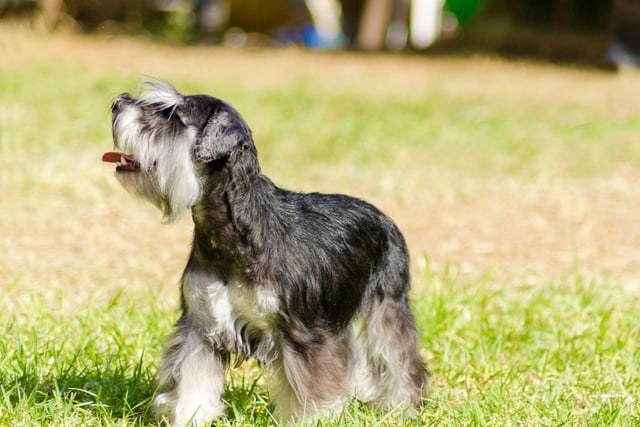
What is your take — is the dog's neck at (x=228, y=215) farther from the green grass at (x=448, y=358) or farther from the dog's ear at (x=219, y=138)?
the green grass at (x=448, y=358)

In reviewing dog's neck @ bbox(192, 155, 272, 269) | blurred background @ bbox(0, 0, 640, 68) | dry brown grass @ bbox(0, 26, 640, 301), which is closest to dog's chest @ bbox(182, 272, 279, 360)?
dog's neck @ bbox(192, 155, 272, 269)

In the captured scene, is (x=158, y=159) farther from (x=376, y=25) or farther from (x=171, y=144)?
(x=376, y=25)

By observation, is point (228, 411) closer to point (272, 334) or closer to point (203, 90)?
point (272, 334)

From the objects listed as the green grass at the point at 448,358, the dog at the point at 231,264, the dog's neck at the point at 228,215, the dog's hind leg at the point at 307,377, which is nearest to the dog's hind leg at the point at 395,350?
the green grass at the point at 448,358

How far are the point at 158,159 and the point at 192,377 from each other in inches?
36.6

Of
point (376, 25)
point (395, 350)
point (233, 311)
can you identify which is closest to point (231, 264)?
point (233, 311)

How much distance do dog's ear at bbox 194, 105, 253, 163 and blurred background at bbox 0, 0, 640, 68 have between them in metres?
16.5

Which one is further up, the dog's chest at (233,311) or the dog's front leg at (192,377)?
the dog's chest at (233,311)

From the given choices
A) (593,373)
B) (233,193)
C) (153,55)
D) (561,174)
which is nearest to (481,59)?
(153,55)

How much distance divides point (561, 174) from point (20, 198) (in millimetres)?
5548

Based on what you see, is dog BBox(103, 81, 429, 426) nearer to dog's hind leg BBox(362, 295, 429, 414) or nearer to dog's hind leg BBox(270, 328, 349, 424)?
dog's hind leg BBox(270, 328, 349, 424)

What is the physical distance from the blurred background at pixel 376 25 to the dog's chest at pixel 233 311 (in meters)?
16.5

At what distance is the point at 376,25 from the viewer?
21609 mm

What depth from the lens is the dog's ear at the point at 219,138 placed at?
3920 millimetres
